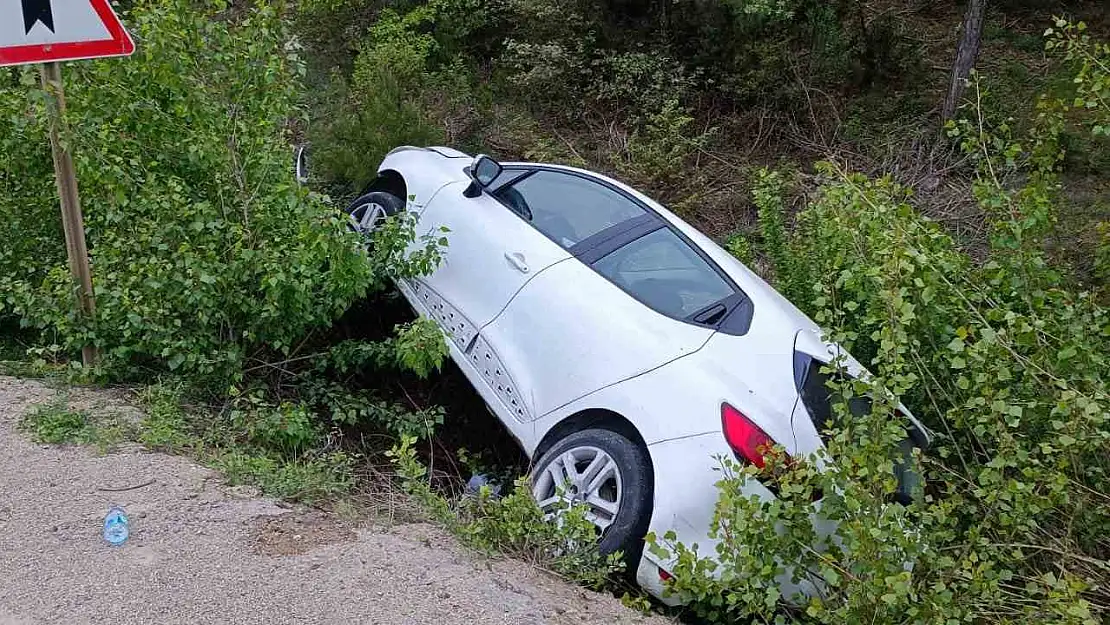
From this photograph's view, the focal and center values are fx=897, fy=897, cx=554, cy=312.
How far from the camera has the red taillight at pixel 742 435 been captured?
3.75 m

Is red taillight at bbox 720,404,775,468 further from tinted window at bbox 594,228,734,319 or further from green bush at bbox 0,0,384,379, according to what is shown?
green bush at bbox 0,0,384,379

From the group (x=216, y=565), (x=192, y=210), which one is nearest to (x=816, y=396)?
(x=216, y=565)

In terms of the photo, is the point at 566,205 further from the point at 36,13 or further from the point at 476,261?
the point at 36,13

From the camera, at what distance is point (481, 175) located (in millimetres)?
5477

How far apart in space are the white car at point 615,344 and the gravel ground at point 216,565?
0.60 m

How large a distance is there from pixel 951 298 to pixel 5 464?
409cm

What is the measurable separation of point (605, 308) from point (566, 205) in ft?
3.38

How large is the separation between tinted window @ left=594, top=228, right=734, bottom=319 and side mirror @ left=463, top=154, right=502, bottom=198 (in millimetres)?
1082

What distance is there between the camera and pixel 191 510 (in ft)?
11.5

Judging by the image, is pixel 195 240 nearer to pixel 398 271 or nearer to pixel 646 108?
pixel 398 271

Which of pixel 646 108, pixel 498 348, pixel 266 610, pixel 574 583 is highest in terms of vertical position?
pixel 646 108

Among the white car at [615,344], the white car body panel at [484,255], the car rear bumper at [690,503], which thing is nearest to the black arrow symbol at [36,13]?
the white car body panel at [484,255]

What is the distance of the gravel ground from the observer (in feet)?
9.84

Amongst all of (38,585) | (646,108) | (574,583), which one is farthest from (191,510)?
(646,108)
